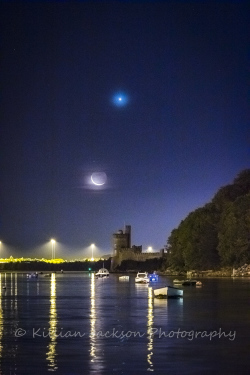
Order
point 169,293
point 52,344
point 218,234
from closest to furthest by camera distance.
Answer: point 52,344 → point 169,293 → point 218,234

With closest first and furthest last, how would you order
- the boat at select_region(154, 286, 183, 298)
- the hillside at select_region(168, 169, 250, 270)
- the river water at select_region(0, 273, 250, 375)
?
the river water at select_region(0, 273, 250, 375)
the boat at select_region(154, 286, 183, 298)
the hillside at select_region(168, 169, 250, 270)

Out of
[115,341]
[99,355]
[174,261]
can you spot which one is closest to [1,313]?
[115,341]

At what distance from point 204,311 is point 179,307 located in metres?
4.68

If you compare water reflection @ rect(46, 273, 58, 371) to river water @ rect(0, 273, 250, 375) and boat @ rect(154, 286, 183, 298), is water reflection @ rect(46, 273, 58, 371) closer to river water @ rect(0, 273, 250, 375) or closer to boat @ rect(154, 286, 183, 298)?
river water @ rect(0, 273, 250, 375)

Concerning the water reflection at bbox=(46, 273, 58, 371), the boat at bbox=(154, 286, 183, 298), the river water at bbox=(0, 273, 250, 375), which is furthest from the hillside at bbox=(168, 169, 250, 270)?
the water reflection at bbox=(46, 273, 58, 371)

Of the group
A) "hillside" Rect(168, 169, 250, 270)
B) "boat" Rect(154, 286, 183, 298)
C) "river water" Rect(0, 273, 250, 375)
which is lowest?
"river water" Rect(0, 273, 250, 375)

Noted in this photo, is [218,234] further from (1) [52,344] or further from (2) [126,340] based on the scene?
(1) [52,344]

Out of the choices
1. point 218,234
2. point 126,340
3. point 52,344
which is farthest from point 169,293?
point 218,234

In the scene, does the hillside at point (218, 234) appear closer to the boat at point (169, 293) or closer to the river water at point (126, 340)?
the boat at point (169, 293)

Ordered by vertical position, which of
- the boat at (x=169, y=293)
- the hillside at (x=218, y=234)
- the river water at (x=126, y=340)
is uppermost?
the hillside at (x=218, y=234)

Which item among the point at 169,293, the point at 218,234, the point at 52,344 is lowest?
the point at 52,344

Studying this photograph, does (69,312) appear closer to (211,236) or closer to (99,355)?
(99,355)

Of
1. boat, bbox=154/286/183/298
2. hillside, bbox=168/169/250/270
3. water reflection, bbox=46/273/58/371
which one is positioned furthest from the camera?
hillside, bbox=168/169/250/270

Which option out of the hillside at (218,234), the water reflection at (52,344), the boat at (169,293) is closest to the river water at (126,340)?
the water reflection at (52,344)
